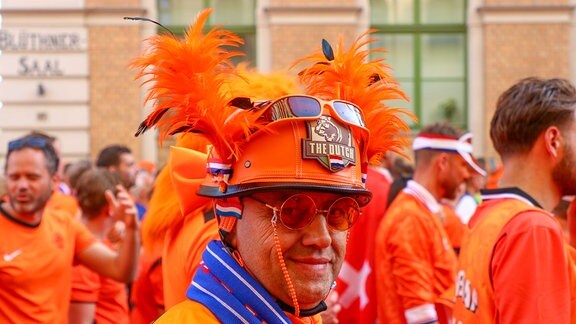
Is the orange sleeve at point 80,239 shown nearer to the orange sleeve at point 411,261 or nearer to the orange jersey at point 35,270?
the orange jersey at point 35,270

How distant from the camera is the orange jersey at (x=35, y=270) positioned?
14.8 feet

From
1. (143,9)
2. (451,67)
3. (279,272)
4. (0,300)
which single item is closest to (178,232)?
(0,300)

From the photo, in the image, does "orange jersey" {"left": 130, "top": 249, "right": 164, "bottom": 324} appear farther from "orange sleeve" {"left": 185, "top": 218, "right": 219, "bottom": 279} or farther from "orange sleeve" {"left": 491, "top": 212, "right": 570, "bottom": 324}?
"orange sleeve" {"left": 491, "top": 212, "right": 570, "bottom": 324}

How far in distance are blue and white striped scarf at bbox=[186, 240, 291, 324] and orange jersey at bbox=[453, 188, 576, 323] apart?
111 centimetres

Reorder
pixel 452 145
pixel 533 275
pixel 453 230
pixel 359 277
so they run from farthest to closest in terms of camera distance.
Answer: pixel 453 230
pixel 452 145
pixel 359 277
pixel 533 275

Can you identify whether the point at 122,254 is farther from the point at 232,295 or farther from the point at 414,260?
the point at 232,295

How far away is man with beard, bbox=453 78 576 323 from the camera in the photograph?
2996mm

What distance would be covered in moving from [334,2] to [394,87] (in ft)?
44.7

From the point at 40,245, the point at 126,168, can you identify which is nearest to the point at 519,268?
the point at 40,245

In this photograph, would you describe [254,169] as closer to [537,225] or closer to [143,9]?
[537,225]

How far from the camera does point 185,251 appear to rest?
3.51 meters

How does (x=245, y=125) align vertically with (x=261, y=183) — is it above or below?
above

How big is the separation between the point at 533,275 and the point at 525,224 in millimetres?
197

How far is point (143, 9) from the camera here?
51.5 feet
